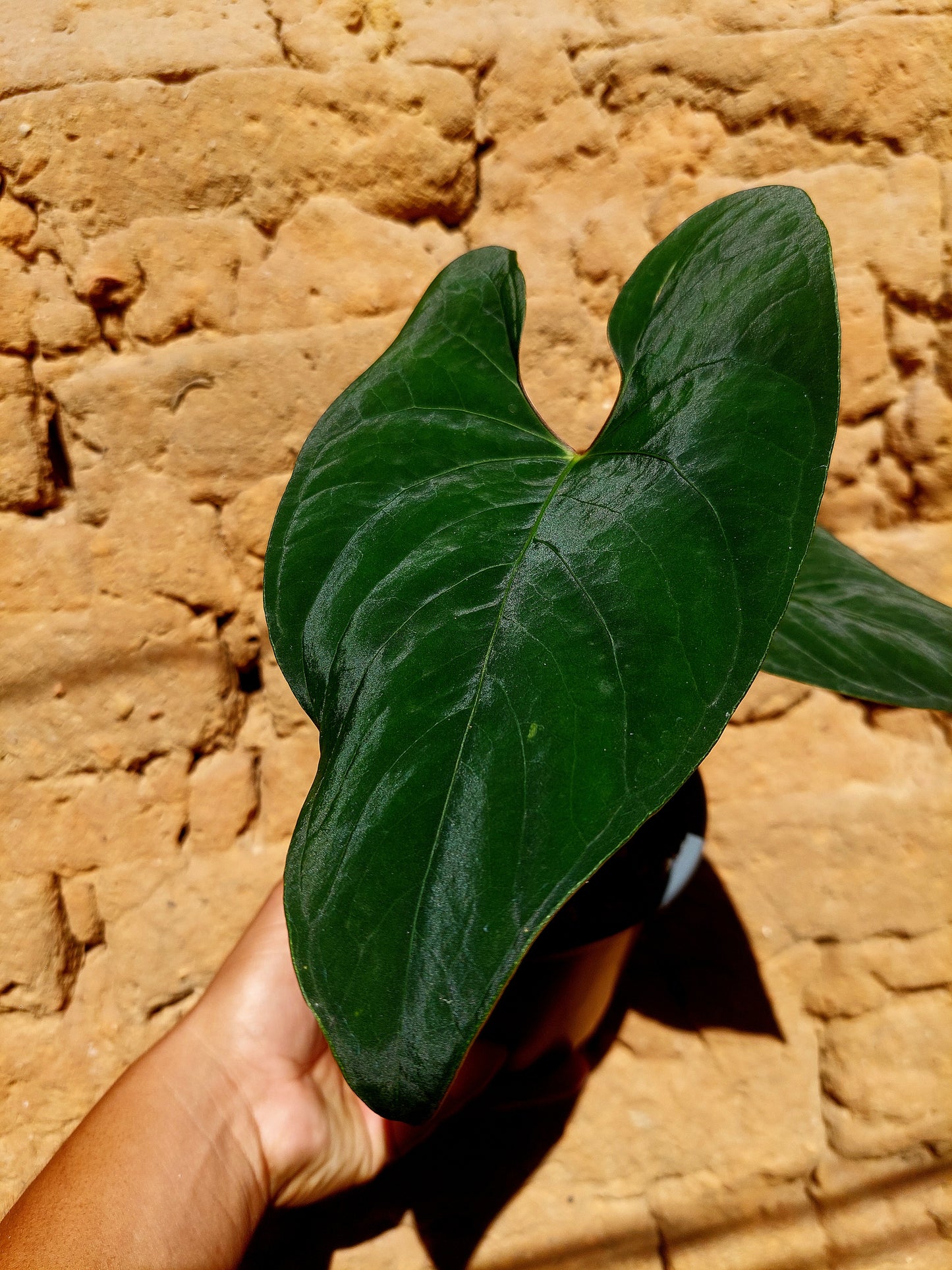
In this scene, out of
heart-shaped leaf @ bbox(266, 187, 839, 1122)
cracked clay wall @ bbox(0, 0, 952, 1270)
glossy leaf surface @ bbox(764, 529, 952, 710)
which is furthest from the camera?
cracked clay wall @ bbox(0, 0, 952, 1270)

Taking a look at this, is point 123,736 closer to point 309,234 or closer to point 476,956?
point 309,234

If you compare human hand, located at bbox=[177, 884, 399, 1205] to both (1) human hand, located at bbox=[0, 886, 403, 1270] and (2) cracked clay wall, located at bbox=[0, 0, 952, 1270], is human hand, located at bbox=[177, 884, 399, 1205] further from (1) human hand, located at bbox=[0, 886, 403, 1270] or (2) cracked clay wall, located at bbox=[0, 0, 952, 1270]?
(2) cracked clay wall, located at bbox=[0, 0, 952, 1270]

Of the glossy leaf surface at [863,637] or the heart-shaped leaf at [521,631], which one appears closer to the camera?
the heart-shaped leaf at [521,631]

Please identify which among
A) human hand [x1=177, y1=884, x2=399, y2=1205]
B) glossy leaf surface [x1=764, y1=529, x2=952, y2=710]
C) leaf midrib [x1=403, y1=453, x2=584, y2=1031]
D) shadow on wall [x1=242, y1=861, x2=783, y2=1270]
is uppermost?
leaf midrib [x1=403, y1=453, x2=584, y2=1031]

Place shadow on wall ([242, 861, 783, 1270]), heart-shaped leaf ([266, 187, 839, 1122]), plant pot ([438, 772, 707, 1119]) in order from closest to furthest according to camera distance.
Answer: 1. heart-shaped leaf ([266, 187, 839, 1122])
2. plant pot ([438, 772, 707, 1119])
3. shadow on wall ([242, 861, 783, 1270])

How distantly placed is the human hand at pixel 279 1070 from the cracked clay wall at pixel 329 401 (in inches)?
10.3

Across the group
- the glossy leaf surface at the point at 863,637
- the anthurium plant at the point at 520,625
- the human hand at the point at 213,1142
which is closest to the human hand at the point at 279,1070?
the human hand at the point at 213,1142

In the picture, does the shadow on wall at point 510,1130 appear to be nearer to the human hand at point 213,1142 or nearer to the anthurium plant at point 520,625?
the human hand at point 213,1142

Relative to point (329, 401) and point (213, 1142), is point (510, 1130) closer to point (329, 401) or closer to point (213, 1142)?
point (213, 1142)

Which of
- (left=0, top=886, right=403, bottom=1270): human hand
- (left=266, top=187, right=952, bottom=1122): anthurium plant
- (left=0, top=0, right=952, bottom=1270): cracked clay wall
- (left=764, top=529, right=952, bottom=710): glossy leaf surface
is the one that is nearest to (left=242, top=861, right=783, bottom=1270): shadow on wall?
(left=0, top=0, right=952, bottom=1270): cracked clay wall

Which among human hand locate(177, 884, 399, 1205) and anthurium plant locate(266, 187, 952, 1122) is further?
human hand locate(177, 884, 399, 1205)

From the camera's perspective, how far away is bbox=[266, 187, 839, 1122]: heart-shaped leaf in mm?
485

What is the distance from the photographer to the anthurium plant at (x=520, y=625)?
0.49 meters

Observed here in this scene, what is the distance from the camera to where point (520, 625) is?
1.86ft
